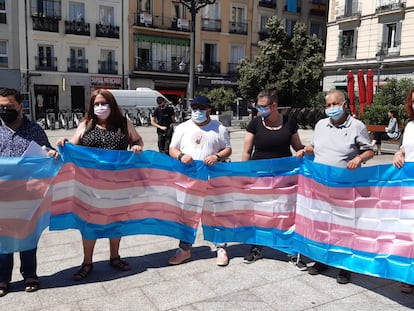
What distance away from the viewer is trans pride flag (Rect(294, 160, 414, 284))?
3.62 meters

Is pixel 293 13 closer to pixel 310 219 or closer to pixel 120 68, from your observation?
pixel 120 68

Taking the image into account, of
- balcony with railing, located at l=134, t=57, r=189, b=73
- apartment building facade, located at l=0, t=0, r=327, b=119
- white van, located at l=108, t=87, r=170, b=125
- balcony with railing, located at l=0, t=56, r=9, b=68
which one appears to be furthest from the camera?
balcony with railing, located at l=134, t=57, r=189, b=73

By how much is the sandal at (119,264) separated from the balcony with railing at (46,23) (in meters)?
30.7

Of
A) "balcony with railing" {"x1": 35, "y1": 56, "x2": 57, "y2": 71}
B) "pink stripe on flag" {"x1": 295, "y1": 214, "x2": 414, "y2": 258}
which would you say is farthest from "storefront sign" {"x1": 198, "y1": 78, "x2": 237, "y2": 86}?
"pink stripe on flag" {"x1": 295, "y1": 214, "x2": 414, "y2": 258}

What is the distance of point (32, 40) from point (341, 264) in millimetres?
31757

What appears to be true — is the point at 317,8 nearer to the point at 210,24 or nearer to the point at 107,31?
the point at 210,24

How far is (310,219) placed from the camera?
420 cm

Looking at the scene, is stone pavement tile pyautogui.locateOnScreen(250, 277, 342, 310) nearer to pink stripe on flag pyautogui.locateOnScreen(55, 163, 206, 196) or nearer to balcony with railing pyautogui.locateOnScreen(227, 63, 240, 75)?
pink stripe on flag pyautogui.locateOnScreen(55, 163, 206, 196)

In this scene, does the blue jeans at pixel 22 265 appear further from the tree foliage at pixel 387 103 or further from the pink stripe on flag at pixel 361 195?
the tree foliage at pixel 387 103

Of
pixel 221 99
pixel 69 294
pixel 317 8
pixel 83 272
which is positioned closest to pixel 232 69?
pixel 317 8

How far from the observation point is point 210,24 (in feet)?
126

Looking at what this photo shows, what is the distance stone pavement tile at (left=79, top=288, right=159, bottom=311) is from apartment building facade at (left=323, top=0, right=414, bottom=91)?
2709cm

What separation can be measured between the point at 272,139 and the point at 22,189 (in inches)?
94.9

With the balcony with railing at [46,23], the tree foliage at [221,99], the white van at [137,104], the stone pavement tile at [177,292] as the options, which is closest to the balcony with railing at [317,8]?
the tree foliage at [221,99]
